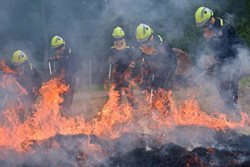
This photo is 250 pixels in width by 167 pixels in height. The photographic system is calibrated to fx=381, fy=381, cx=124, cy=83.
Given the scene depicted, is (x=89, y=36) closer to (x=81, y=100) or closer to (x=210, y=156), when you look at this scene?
(x=81, y=100)

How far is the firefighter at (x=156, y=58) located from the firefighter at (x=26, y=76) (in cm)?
257

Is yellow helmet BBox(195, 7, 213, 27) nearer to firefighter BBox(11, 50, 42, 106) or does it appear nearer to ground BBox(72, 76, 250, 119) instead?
ground BBox(72, 76, 250, 119)

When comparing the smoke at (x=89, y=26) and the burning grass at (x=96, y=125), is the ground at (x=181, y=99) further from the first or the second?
the burning grass at (x=96, y=125)

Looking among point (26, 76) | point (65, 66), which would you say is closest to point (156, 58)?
point (65, 66)

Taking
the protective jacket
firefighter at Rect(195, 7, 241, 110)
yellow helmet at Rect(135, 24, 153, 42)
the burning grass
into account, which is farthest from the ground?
yellow helmet at Rect(135, 24, 153, 42)

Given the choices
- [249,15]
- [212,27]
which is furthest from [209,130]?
[249,15]

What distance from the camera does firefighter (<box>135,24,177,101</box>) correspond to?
8.74 meters

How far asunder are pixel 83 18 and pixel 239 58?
5.48 m

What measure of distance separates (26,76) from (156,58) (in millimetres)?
3026

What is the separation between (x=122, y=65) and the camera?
9.41 meters

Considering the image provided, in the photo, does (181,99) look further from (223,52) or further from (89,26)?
(89,26)

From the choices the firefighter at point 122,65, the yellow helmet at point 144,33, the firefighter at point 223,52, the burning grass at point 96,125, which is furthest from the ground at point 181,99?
the yellow helmet at point 144,33

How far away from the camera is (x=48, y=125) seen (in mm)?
7359

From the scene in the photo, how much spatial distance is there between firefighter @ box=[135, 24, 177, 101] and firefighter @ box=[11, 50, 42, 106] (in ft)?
8.43
